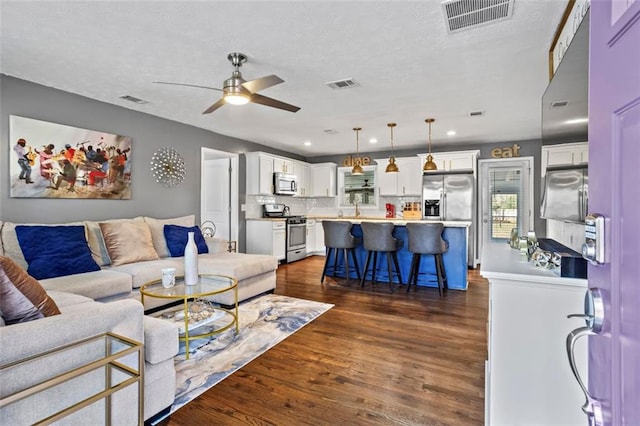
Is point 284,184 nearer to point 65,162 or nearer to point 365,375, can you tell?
point 65,162

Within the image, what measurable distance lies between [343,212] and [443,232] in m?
3.69

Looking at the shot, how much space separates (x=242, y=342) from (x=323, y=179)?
222 inches

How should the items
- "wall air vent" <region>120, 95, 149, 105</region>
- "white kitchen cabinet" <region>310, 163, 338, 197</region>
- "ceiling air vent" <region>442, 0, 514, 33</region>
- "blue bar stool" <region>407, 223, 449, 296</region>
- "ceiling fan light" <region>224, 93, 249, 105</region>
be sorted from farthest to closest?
"white kitchen cabinet" <region>310, 163, 338, 197</region> < "blue bar stool" <region>407, 223, 449, 296</region> < "wall air vent" <region>120, 95, 149, 105</region> < "ceiling fan light" <region>224, 93, 249, 105</region> < "ceiling air vent" <region>442, 0, 514, 33</region>

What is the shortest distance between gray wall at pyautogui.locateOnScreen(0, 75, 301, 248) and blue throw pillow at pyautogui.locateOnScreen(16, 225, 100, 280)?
2.09 feet

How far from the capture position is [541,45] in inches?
104

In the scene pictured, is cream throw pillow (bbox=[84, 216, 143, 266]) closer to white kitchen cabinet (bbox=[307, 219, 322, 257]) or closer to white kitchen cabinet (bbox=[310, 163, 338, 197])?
white kitchen cabinet (bbox=[307, 219, 322, 257])

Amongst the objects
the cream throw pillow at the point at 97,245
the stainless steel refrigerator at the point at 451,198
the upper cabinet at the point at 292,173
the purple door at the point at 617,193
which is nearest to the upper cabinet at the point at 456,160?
the stainless steel refrigerator at the point at 451,198

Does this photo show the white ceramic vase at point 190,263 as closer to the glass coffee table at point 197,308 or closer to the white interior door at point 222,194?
the glass coffee table at point 197,308

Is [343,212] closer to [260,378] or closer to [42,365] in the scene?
[260,378]

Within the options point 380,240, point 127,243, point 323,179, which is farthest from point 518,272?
point 323,179

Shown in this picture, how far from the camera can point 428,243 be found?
4.38m

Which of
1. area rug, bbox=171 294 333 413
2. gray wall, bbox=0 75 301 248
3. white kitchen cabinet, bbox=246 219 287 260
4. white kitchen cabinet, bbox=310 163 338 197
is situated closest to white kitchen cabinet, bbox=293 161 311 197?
white kitchen cabinet, bbox=310 163 338 197

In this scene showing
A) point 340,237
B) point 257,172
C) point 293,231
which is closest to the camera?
point 340,237

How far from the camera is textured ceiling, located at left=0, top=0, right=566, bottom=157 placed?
7.36 ft
